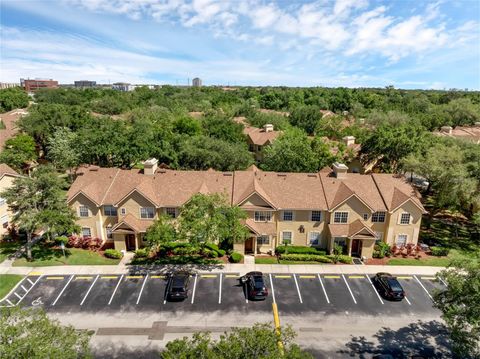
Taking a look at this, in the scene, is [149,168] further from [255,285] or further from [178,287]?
[255,285]

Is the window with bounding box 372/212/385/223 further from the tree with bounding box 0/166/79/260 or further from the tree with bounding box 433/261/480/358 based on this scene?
the tree with bounding box 0/166/79/260

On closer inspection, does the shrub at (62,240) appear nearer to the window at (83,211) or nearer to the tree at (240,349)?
the window at (83,211)

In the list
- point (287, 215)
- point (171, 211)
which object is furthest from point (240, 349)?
point (171, 211)

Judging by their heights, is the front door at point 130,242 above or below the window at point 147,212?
below

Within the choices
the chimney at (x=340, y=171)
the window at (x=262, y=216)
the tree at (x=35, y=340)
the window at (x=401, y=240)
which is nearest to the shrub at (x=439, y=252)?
the window at (x=401, y=240)

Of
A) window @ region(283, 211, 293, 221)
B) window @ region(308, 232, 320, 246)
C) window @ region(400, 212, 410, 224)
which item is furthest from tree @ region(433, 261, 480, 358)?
window @ region(283, 211, 293, 221)

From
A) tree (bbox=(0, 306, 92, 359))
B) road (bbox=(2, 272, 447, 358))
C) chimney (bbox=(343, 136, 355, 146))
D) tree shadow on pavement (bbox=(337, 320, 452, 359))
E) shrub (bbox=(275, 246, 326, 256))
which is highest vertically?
chimney (bbox=(343, 136, 355, 146))
